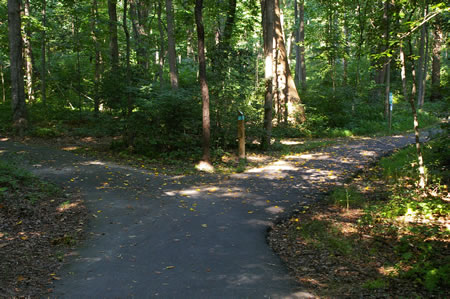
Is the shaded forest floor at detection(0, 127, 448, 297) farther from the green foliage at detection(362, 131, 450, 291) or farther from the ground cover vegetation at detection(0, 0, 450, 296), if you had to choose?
the ground cover vegetation at detection(0, 0, 450, 296)

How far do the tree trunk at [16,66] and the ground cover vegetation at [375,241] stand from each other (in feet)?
49.8

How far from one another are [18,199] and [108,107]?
8.14 m

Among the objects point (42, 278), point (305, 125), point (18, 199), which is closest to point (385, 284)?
point (42, 278)

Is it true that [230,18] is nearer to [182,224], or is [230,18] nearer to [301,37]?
[301,37]

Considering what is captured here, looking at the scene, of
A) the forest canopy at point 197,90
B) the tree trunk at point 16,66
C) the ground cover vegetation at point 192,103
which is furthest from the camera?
the tree trunk at point 16,66

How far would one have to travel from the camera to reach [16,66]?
52.4ft

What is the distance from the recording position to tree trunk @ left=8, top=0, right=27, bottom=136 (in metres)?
15.6

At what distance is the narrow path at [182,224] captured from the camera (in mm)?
4238

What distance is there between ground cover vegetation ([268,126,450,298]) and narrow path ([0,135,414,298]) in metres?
0.46

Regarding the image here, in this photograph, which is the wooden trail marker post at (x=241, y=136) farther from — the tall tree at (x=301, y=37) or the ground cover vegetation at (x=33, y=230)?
the tall tree at (x=301, y=37)

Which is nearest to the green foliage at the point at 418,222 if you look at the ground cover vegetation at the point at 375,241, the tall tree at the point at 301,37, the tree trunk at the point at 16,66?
the ground cover vegetation at the point at 375,241

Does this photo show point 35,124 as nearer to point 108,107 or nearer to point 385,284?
point 108,107

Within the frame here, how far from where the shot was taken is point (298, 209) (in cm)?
749

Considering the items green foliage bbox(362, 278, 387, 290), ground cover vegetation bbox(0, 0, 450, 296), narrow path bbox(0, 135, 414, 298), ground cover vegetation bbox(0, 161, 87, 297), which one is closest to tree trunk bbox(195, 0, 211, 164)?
ground cover vegetation bbox(0, 0, 450, 296)
